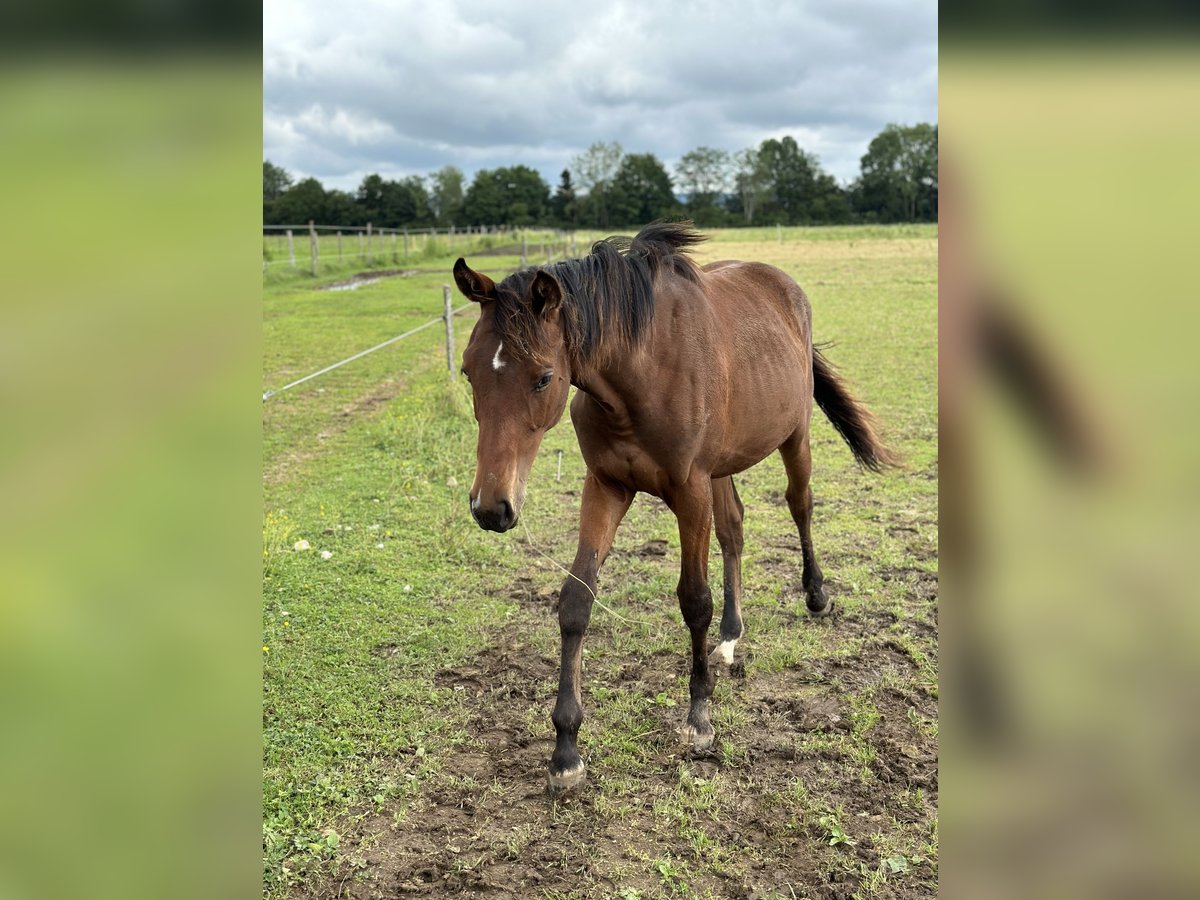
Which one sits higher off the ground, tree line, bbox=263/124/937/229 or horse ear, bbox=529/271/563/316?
tree line, bbox=263/124/937/229

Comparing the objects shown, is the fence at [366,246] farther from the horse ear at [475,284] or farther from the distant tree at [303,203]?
the horse ear at [475,284]

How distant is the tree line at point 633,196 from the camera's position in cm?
5353

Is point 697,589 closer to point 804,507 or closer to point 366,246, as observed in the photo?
point 804,507

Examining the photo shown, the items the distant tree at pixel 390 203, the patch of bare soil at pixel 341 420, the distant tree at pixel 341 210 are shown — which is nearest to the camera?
the patch of bare soil at pixel 341 420

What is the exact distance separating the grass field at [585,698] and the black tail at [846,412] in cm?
67

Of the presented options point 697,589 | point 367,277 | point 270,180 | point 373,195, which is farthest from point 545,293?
point 373,195

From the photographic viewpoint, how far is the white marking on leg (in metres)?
3.96

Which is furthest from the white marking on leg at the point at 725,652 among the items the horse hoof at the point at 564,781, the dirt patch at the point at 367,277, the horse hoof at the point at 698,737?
the dirt patch at the point at 367,277

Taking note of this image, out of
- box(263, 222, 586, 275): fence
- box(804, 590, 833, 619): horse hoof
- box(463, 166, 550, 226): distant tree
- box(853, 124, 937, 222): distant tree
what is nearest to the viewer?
box(804, 590, 833, 619): horse hoof

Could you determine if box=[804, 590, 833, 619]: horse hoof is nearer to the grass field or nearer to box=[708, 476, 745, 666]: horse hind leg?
the grass field

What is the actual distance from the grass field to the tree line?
47.2 metres

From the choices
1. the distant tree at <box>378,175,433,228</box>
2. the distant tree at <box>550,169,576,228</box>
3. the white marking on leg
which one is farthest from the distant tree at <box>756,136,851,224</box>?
the white marking on leg
